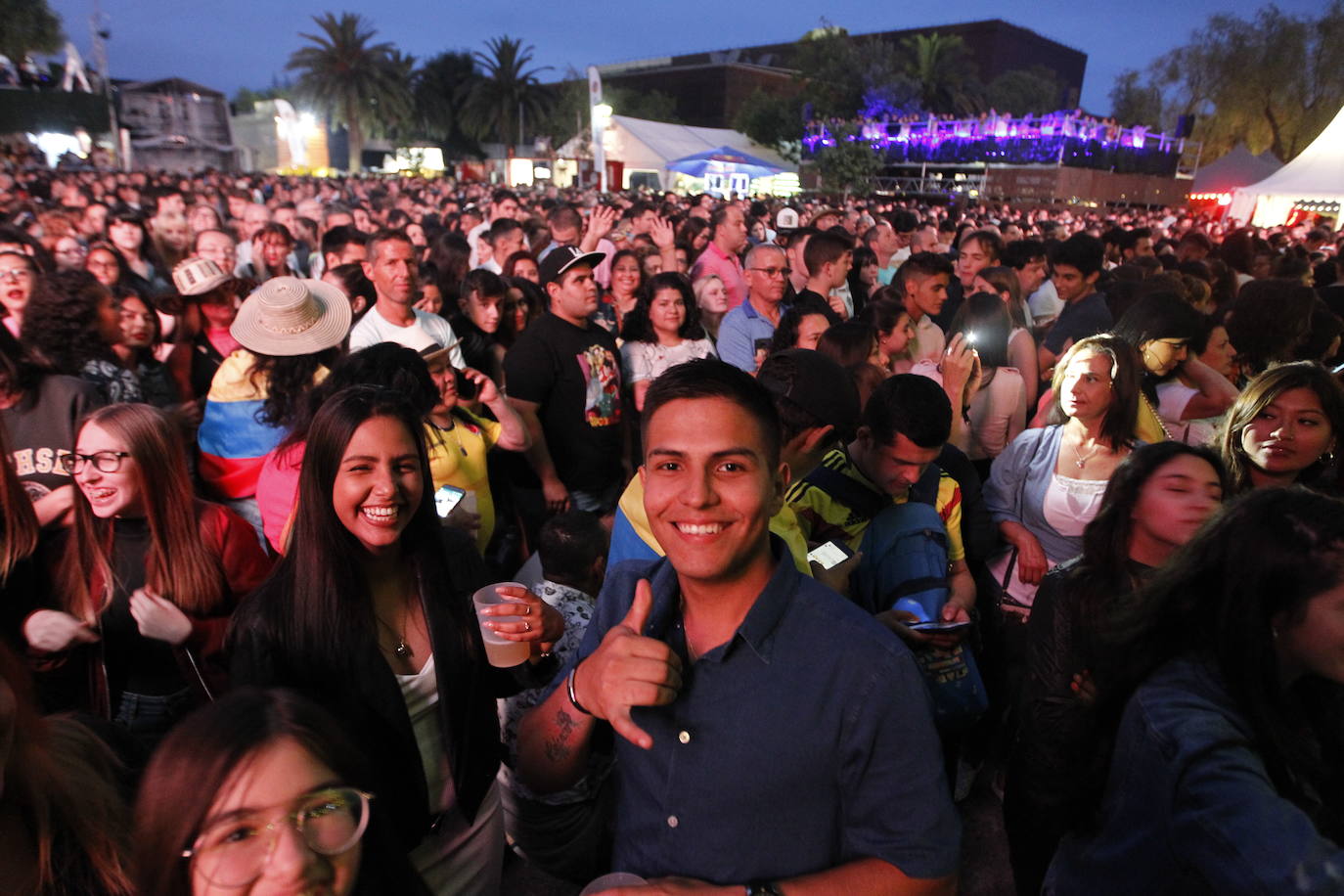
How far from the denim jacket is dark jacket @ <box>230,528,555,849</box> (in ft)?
4.42

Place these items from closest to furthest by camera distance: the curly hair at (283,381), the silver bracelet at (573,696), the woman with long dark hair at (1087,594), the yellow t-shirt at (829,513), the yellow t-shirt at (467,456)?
the silver bracelet at (573,696), the woman with long dark hair at (1087,594), the yellow t-shirt at (829,513), the yellow t-shirt at (467,456), the curly hair at (283,381)

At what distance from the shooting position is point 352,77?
53.9 m

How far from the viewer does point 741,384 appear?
1.46 m

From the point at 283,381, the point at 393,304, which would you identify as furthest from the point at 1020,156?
the point at 283,381

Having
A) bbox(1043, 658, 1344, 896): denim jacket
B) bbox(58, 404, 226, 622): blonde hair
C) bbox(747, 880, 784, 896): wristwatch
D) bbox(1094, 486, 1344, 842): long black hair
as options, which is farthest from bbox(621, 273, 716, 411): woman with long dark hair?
bbox(747, 880, 784, 896): wristwatch

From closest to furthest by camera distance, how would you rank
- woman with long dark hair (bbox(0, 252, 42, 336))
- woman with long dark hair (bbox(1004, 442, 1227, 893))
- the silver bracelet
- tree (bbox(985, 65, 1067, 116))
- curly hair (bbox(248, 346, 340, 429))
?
the silver bracelet → woman with long dark hair (bbox(1004, 442, 1227, 893)) → curly hair (bbox(248, 346, 340, 429)) → woman with long dark hair (bbox(0, 252, 42, 336)) → tree (bbox(985, 65, 1067, 116))

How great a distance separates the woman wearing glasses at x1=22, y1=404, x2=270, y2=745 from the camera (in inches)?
87.3

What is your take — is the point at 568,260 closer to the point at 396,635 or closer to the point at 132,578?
the point at 132,578

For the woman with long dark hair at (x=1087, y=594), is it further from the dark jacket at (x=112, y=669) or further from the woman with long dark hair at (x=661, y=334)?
the woman with long dark hair at (x=661, y=334)

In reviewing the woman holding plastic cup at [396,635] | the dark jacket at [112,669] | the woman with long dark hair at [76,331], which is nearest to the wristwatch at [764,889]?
the woman holding plastic cup at [396,635]

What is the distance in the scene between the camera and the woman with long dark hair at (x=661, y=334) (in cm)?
468

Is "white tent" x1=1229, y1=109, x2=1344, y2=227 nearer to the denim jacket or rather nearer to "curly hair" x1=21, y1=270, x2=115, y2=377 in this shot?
the denim jacket

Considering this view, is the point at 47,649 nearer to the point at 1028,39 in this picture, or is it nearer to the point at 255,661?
the point at 255,661

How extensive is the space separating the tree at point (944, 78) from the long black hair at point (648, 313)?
47.2 meters
